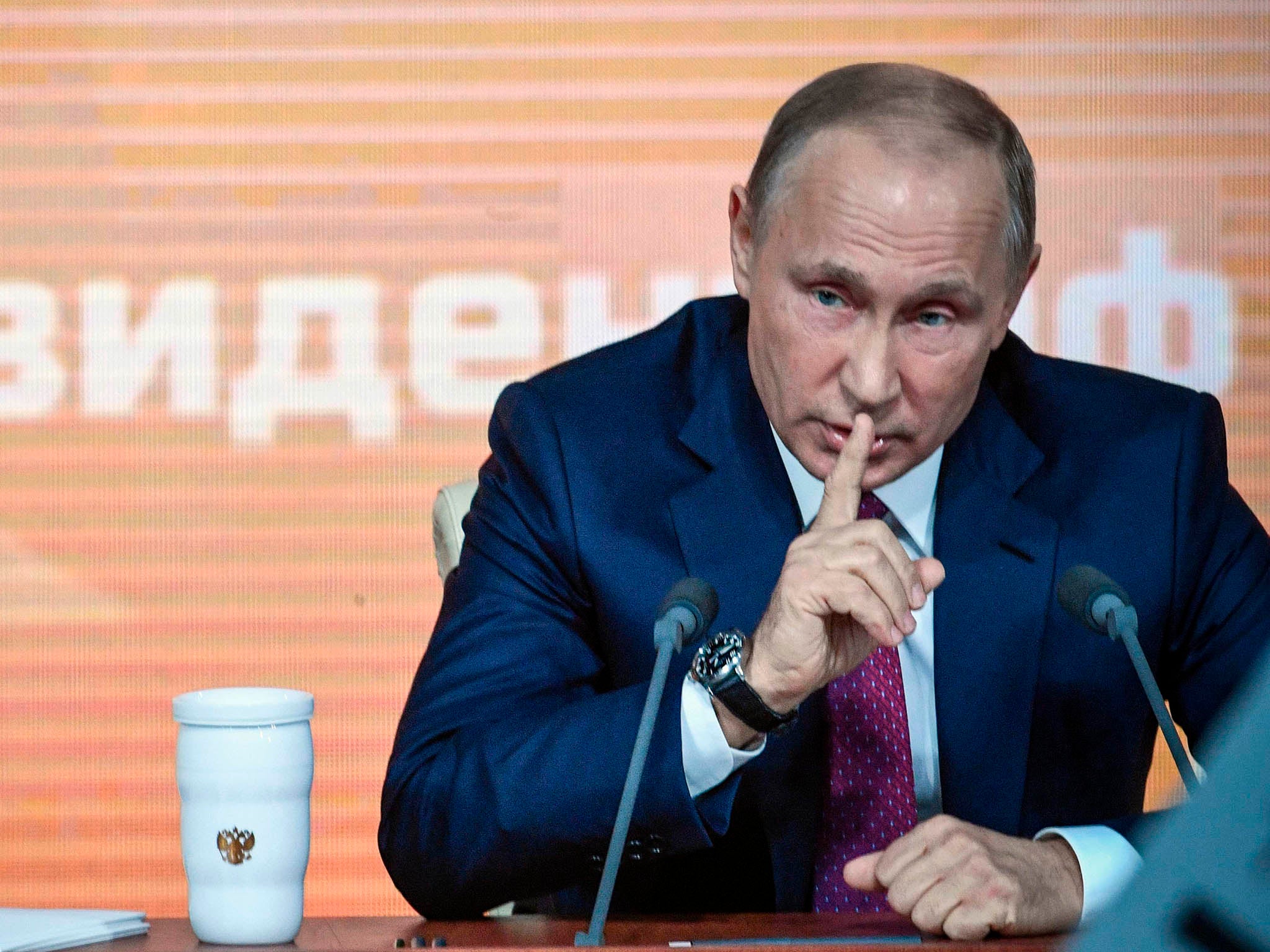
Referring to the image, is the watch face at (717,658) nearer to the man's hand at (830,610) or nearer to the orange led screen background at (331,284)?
the man's hand at (830,610)

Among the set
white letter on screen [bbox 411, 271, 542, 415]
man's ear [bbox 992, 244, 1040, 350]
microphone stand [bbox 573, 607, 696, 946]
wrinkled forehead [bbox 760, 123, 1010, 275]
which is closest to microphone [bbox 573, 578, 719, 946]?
microphone stand [bbox 573, 607, 696, 946]

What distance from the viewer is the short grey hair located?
172 cm

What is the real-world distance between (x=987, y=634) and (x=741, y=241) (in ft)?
1.78

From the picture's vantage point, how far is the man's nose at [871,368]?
169cm

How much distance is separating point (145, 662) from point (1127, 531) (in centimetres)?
199

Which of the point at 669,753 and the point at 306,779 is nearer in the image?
the point at 306,779

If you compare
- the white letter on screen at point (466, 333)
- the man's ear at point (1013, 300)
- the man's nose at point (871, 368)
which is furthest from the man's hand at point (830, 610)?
the white letter on screen at point (466, 333)

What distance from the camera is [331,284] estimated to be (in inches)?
123

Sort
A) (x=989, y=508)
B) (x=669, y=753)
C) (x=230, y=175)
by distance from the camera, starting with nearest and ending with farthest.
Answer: (x=669, y=753) → (x=989, y=508) → (x=230, y=175)

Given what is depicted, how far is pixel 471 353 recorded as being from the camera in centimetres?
314

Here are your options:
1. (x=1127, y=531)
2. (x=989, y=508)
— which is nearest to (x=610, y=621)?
(x=989, y=508)

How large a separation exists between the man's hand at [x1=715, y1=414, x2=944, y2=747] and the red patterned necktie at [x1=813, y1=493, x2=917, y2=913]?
255 millimetres

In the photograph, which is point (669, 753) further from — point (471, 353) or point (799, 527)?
point (471, 353)

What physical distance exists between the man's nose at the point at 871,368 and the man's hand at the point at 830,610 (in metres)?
0.22
